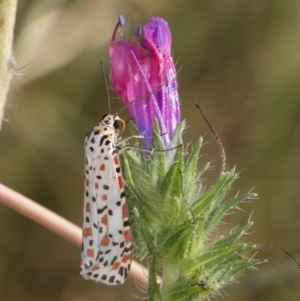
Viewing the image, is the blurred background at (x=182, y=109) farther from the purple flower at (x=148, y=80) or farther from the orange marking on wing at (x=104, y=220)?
the orange marking on wing at (x=104, y=220)

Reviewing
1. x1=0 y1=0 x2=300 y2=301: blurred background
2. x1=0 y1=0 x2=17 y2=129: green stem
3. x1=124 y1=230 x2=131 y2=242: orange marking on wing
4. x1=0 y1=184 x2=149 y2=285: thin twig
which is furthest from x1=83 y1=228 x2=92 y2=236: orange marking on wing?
x1=0 y1=0 x2=300 y2=301: blurred background

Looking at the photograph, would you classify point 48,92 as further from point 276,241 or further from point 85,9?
point 276,241

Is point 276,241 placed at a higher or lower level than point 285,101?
lower

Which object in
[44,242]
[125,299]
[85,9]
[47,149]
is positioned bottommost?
[125,299]

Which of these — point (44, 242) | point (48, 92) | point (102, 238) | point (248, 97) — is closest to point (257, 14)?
point (248, 97)

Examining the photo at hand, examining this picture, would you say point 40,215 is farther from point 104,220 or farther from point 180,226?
point 180,226

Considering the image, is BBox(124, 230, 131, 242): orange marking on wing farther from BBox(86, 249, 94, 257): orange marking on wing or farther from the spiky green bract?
BBox(86, 249, 94, 257): orange marking on wing

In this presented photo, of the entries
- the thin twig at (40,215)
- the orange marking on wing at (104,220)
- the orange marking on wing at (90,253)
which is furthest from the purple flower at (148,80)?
the thin twig at (40,215)
